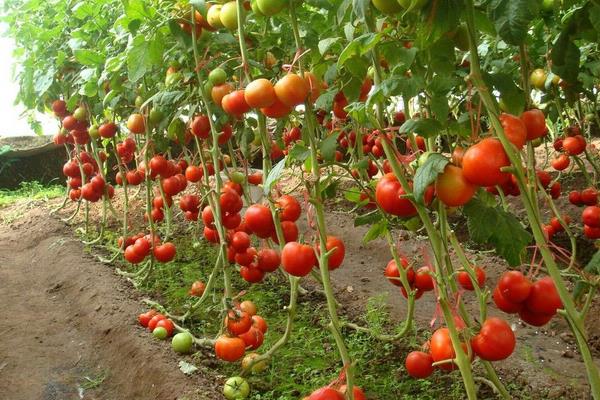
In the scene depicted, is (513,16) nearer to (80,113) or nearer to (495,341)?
(495,341)

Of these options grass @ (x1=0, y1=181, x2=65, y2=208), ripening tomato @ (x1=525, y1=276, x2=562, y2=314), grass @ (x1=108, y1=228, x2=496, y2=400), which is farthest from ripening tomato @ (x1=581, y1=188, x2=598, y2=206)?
grass @ (x1=0, y1=181, x2=65, y2=208)

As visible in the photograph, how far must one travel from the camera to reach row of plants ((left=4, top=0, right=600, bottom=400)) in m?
1.06

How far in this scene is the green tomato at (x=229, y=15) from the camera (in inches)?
62.1

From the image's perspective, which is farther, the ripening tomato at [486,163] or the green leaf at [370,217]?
the green leaf at [370,217]

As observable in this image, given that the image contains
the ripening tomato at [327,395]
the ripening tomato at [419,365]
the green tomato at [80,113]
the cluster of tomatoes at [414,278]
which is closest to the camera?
the ripening tomato at [327,395]

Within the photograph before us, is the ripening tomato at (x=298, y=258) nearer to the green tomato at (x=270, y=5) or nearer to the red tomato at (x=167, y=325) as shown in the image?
the green tomato at (x=270, y=5)

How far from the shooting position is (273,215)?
1.66 meters

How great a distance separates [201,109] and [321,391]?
151 cm

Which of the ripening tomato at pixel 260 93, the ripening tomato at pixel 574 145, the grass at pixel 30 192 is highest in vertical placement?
the ripening tomato at pixel 260 93

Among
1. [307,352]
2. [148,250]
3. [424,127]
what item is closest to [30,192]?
[148,250]

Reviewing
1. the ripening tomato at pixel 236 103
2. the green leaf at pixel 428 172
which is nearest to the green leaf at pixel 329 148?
the ripening tomato at pixel 236 103

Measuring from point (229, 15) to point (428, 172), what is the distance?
84 centimetres

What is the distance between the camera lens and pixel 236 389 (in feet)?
6.46

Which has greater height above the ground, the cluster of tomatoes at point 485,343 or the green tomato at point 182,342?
the cluster of tomatoes at point 485,343
